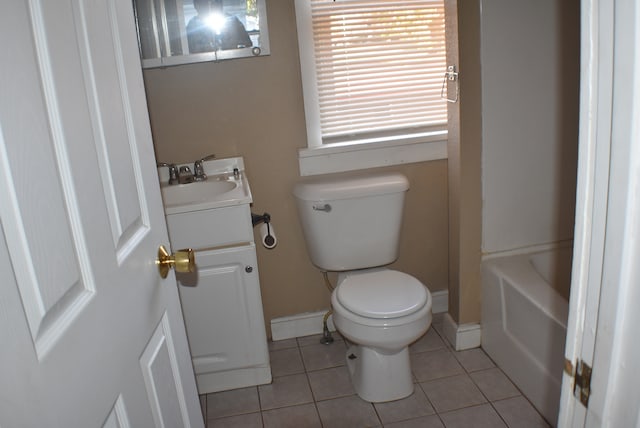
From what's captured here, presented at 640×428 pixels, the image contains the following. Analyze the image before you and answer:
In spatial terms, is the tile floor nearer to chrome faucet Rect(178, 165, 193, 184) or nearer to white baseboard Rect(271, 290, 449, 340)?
white baseboard Rect(271, 290, 449, 340)

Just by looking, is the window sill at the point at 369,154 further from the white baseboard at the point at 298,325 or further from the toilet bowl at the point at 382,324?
the white baseboard at the point at 298,325

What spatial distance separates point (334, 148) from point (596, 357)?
5.62ft

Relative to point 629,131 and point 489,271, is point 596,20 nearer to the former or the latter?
point 629,131

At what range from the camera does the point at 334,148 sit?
225cm

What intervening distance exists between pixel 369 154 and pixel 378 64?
411mm

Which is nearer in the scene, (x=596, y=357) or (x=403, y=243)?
(x=596, y=357)

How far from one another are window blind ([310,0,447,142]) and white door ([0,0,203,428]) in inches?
53.0

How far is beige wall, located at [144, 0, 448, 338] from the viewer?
6.87 ft

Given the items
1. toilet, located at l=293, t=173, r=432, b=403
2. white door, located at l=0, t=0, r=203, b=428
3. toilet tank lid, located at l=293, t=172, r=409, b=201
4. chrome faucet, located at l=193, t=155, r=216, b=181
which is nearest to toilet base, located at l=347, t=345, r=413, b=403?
toilet, located at l=293, t=173, r=432, b=403

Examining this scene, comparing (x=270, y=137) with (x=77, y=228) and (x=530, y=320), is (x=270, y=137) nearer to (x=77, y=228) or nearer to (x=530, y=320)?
(x=530, y=320)

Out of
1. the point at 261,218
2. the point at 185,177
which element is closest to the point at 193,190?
the point at 185,177

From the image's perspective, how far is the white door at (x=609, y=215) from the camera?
1.77 feet

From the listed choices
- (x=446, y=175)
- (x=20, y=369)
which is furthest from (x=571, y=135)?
(x=20, y=369)

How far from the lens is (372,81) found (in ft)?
7.50
